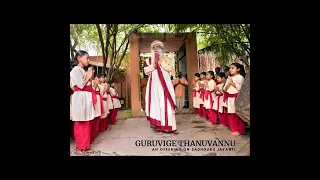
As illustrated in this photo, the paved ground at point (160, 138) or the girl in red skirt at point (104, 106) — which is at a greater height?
the girl in red skirt at point (104, 106)

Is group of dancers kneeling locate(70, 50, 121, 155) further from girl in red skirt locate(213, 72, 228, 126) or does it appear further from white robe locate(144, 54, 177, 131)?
girl in red skirt locate(213, 72, 228, 126)

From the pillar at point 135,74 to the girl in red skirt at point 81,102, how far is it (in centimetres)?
130

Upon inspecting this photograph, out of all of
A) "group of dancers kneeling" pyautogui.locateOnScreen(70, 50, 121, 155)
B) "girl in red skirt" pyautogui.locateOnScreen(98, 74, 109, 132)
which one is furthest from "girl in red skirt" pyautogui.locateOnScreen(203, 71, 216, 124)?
"group of dancers kneeling" pyautogui.locateOnScreen(70, 50, 121, 155)

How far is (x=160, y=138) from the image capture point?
2.48 m

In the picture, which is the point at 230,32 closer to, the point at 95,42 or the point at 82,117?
the point at 95,42

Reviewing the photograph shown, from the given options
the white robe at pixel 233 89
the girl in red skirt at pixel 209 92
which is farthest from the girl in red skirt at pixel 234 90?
the girl in red skirt at pixel 209 92

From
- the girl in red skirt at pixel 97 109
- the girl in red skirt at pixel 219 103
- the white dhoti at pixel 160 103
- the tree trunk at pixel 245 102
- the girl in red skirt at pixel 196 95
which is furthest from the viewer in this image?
the girl in red skirt at pixel 196 95

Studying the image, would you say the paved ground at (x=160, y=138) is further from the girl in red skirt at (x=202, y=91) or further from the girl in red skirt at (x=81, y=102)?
the girl in red skirt at (x=202, y=91)

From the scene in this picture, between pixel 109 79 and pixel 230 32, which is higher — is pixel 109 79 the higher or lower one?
the lower one

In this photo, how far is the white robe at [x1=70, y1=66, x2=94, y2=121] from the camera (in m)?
2.25

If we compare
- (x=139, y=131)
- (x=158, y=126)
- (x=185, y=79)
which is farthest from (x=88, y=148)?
(x=185, y=79)

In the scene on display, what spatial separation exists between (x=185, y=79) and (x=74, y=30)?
6.86ft

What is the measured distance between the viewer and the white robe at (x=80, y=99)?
2.25 metres

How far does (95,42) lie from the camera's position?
2652mm
